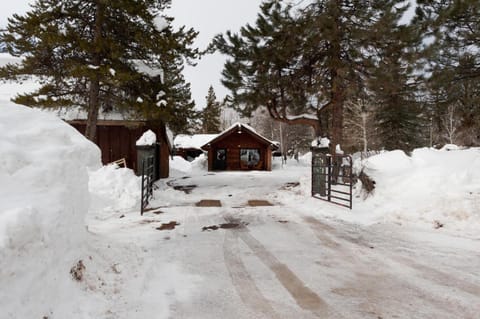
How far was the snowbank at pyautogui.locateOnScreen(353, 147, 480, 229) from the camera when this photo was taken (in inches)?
249

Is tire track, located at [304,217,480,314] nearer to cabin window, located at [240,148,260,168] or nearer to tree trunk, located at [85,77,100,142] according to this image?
tree trunk, located at [85,77,100,142]

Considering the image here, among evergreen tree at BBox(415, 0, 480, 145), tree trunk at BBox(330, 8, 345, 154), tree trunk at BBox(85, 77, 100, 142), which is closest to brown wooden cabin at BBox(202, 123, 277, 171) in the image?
tree trunk at BBox(330, 8, 345, 154)

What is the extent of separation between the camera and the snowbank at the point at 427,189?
6332mm

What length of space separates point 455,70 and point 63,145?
31.1 feet

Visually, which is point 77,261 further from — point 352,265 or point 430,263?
point 430,263

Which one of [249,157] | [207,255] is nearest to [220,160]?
[249,157]

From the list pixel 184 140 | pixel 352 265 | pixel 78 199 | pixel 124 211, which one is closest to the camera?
pixel 78 199

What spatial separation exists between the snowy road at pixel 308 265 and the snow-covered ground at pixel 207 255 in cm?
2

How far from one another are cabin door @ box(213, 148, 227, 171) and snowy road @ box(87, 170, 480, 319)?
18.7 meters

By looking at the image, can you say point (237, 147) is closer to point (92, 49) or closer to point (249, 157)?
point (249, 157)

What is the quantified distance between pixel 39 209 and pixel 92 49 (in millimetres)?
8798

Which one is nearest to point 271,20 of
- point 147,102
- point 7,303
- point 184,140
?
point 147,102

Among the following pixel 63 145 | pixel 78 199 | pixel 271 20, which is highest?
pixel 271 20

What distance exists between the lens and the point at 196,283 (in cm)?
374
